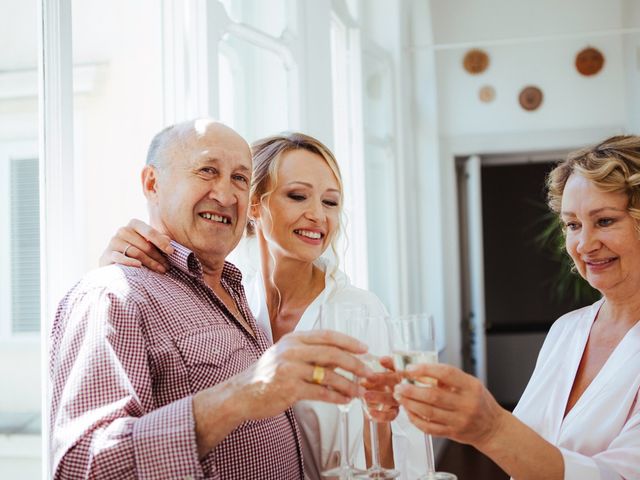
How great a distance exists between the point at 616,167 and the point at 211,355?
3.48 ft

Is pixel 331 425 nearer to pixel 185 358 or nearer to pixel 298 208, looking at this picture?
pixel 185 358

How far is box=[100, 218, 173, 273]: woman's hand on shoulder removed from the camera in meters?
1.53

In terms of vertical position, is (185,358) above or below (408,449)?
above

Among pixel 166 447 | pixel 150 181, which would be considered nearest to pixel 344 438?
pixel 166 447

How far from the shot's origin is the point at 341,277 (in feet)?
7.16

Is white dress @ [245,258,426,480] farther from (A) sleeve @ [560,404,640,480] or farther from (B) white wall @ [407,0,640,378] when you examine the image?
(B) white wall @ [407,0,640,378]

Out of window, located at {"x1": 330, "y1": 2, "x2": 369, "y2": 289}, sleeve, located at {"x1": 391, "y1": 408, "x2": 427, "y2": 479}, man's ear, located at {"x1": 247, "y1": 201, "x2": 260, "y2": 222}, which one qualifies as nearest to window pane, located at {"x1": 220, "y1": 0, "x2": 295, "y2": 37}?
window, located at {"x1": 330, "y1": 2, "x2": 369, "y2": 289}

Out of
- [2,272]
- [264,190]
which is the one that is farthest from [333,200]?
[2,272]

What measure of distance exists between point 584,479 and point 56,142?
1.42m

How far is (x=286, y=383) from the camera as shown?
1140 millimetres

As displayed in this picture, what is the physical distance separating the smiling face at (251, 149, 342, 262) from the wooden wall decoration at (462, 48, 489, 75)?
472cm

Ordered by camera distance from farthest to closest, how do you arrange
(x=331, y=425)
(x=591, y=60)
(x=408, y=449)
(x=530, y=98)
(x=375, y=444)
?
(x=530, y=98) → (x=591, y=60) → (x=331, y=425) → (x=408, y=449) → (x=375, y=444)

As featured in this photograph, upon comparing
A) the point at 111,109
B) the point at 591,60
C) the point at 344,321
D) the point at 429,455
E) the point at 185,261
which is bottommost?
the point at 429,455

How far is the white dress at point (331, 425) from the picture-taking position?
4.29 feet
